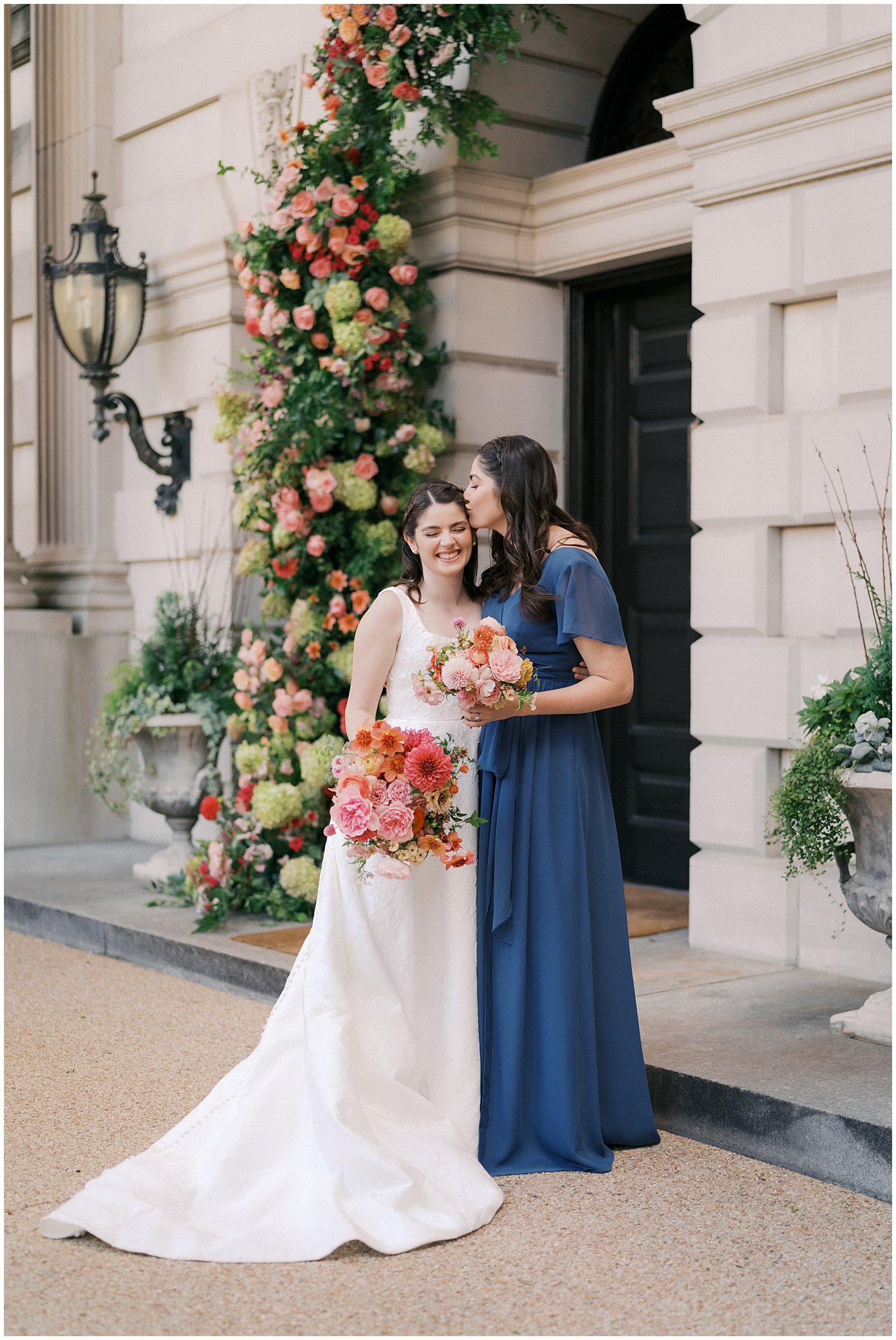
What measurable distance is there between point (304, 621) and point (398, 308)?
1485 millimetres

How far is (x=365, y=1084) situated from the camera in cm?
344

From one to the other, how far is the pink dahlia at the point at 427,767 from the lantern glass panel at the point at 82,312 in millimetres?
5253

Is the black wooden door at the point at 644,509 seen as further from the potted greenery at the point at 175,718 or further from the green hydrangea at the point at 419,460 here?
the potted greenery at the point at 175,718

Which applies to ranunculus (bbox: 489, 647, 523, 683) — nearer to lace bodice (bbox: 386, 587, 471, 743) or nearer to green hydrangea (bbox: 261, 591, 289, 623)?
lace bodice (bbox: 386, 587, 471, 743)

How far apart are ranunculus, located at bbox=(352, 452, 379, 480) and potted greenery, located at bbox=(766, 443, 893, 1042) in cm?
249

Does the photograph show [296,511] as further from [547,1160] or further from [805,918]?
[547,1160]

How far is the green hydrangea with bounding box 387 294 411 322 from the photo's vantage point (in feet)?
20.8

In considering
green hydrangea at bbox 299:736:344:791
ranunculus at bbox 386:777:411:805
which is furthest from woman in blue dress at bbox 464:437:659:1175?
green hydrangea at bbox 299:736:344:791

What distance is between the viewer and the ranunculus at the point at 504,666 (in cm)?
326

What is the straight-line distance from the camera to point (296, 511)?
620cm

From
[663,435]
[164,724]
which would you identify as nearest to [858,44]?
[663,435]

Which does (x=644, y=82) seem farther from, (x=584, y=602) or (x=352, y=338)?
(x=584, y=602)

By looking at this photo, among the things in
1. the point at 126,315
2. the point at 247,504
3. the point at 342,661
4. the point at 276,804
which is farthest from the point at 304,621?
the point at 126,315

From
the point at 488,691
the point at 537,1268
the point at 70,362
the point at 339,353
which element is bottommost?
the point at 537,1268
